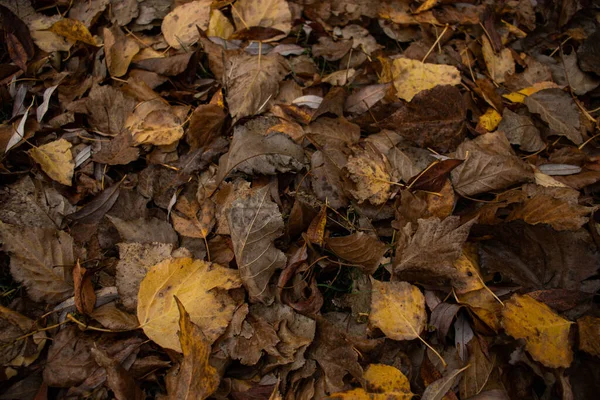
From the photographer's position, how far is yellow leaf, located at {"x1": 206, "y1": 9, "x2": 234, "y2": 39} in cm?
181

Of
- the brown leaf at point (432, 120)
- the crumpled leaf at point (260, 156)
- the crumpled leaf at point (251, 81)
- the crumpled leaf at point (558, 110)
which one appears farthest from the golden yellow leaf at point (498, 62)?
the crumpled leaf at point (260, 156)

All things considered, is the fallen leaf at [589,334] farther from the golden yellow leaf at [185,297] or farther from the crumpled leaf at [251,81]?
the crumpled leaf at [251,81]

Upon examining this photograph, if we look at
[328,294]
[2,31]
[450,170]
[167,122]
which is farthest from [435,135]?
[2,31]

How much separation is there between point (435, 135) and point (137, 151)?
1019 mm

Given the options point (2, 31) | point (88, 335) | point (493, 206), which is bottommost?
point (88, 335)

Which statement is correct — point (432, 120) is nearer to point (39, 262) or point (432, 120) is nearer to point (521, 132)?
point (521, 132)

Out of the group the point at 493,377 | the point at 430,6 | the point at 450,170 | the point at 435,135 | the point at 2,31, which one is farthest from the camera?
the point at 430,6

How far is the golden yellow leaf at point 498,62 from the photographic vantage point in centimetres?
183

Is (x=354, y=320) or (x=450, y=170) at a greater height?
(x=450, y=170)

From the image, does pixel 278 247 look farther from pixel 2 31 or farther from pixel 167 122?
pixel 2 31

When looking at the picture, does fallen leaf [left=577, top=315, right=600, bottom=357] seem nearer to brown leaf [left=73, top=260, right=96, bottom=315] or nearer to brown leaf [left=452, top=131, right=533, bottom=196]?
brown leaf [left=452, top=131, right=533, bottom=196]

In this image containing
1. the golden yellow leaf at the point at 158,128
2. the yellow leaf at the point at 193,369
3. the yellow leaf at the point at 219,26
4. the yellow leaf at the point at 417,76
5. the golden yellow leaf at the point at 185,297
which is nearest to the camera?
the yellow leaf at the point at 193,369

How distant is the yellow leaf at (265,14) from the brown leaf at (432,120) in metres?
0.63

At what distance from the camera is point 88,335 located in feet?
4.27
